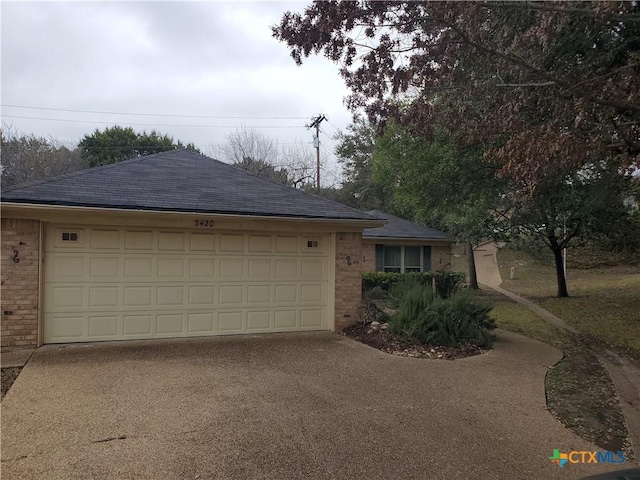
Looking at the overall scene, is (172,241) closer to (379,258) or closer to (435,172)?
(435,172)

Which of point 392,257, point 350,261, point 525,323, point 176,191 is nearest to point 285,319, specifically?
point 350,261

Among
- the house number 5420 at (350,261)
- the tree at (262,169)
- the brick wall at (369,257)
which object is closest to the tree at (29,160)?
the tree at (262,169)

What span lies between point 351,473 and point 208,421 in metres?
1.67

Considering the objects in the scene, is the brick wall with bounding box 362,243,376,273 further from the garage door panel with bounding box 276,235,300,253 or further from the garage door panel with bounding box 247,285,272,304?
the garage door panel with bounding box 247,285,272,304

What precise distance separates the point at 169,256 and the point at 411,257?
44.6 feet

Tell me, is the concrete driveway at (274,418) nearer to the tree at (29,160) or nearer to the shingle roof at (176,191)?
the shingle roof at (176,191)

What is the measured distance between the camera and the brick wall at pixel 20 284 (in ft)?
23.4

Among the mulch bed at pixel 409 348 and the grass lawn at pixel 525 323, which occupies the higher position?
the mulch bed at pixel 409 348

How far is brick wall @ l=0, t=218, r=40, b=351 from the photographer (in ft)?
23.4

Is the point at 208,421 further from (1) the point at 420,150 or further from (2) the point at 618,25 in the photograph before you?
(1) the point at 420,150

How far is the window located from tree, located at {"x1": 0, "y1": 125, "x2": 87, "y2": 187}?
19.9 m

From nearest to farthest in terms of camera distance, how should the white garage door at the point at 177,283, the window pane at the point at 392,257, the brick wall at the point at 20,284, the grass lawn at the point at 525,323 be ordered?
the brick wall at the point at 20,284 < the white garage door at the point at 177,283 < the grass lawn at the point at 525,323 < the window pane at the point at 392,257

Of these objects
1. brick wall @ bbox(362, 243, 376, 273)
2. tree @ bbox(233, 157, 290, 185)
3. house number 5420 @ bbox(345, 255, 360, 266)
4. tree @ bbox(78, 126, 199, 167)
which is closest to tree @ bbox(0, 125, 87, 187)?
tree @ bbox(78, 126, 199, 167)

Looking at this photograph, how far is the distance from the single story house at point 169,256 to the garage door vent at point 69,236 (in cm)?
2
